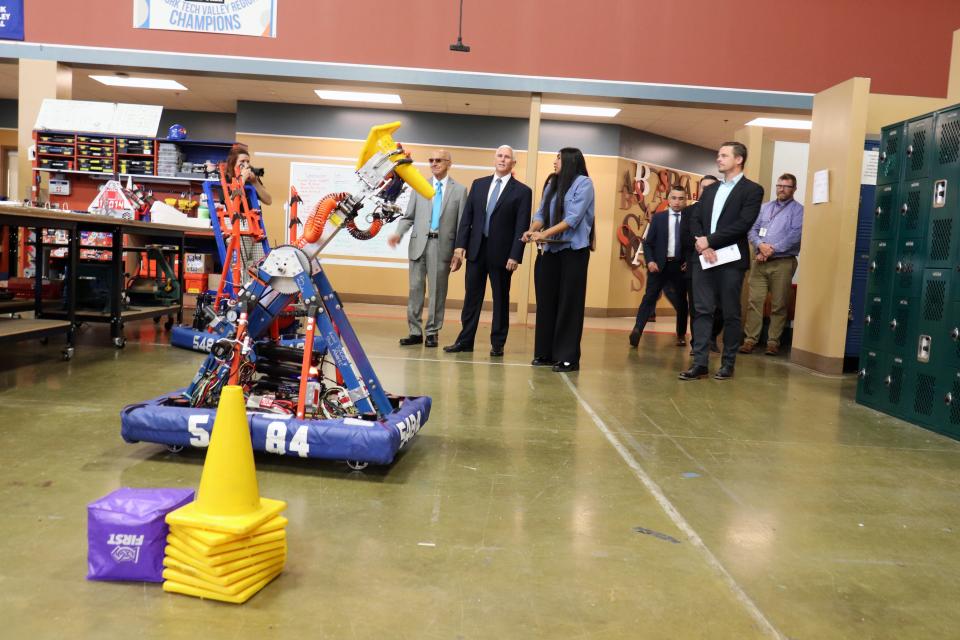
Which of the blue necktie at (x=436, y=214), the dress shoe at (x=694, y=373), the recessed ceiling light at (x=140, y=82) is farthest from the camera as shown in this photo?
the recessed ceiling light at (x=140, y=82)

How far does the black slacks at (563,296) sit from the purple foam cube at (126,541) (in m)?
3.79

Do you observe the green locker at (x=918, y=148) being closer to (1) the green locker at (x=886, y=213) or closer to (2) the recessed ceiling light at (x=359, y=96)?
(1) the green locker at (x=886, y=213)

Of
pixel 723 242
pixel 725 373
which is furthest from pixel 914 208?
pixel 725 373

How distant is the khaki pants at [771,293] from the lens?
7.16m

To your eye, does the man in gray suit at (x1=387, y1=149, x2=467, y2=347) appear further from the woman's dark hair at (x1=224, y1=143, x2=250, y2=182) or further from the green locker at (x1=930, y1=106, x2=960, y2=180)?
the green locker at (x1=930, y1=106, x2=960, y2=180)

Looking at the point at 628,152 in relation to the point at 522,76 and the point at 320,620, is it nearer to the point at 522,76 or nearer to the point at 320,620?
the point at 522,76

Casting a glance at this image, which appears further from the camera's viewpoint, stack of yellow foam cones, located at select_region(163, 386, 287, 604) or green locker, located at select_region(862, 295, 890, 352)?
green locker, located at select_region(862, 295, 890, 352)

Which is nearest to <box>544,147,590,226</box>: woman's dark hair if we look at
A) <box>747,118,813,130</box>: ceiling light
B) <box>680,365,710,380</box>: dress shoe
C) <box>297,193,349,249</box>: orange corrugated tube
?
<box>680,365,710,380</box>: dress shoe

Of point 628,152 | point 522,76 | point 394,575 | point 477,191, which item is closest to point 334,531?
point 394,575

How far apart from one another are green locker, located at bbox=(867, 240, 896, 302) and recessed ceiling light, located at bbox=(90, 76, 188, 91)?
29.2ft

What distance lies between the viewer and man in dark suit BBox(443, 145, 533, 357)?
570cm

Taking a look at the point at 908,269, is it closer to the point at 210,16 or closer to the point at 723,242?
the point at 723,242

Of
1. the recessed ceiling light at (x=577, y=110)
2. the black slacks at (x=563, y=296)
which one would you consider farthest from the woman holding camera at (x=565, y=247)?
the recessed ceiling light at (x=577, y=110)

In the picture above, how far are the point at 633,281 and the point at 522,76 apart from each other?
4.34 meters
